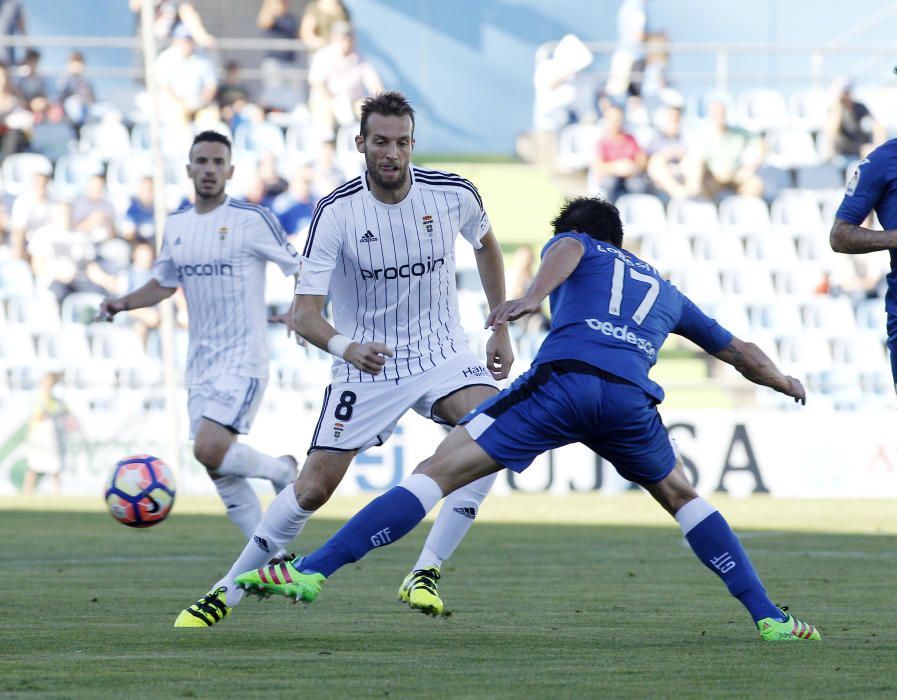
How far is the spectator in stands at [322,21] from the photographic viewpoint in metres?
23.7

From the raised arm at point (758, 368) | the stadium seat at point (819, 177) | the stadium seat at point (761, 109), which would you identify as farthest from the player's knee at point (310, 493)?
the stadium seat at point (761, 109)

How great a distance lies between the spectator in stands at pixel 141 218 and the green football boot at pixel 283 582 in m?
15.6

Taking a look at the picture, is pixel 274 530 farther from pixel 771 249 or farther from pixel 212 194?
pixel 771 249

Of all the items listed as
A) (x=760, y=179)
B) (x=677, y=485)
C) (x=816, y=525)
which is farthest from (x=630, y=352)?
(x=760, y=179)

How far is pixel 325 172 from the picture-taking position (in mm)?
22094

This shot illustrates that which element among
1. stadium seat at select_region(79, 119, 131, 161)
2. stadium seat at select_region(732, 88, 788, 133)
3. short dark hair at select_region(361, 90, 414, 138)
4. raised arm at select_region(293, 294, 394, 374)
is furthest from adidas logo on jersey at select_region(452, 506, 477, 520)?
stadium seat at select_region(732, 88, 788, 133)

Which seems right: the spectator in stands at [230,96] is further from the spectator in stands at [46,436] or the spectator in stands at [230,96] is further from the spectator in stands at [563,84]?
the spectator in stands at [46,436]

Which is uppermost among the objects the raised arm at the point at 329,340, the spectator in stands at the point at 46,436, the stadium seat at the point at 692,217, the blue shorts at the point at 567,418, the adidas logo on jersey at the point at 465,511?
the raised arm at the point at 329,340

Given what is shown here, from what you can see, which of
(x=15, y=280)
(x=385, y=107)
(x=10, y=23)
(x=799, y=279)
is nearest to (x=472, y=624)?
(x=385, y=107)

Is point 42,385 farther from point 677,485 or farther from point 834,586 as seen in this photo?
point 677,485

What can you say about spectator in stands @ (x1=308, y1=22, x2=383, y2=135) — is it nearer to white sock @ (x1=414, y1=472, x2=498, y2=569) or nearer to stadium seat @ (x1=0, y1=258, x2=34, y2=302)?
stadium seat @ (x1=0, y1=258, x2=34, y2=302)

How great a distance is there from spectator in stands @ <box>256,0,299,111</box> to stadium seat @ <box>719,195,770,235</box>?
6414mm

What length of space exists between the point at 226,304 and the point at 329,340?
11.6ft

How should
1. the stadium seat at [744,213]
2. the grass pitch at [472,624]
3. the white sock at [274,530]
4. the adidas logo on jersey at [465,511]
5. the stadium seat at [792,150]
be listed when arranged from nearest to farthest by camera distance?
the grass pitch at [472,624] → the white sock at [274,530] → the adidas logo on jersey at [465,511] → the stadium seat at [744,213] → the stadium seat at [792,150]
